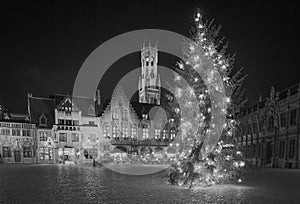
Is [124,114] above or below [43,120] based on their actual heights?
above

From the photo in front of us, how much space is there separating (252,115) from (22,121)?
43424 millimetres

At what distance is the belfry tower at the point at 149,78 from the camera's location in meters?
112

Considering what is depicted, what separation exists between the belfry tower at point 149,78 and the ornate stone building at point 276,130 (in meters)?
61.8

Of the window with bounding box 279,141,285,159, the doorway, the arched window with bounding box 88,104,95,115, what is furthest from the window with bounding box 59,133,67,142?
the window with bounding box 279,141,285,159

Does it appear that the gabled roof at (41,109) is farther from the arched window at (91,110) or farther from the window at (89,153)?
the window at (89,153)

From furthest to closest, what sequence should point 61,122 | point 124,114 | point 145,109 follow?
point 145,109
point 124,114
point 61,122

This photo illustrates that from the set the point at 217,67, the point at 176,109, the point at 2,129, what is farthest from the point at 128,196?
the point at 2,129

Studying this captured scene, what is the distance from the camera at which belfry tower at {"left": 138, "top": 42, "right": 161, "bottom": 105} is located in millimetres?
111500

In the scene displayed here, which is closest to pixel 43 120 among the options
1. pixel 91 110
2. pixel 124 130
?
pixel 91 110

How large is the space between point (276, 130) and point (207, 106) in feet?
86.6

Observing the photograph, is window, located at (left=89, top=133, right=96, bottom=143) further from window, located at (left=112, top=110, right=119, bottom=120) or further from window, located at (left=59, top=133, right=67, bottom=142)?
window, located at (left=112, top=110, right=119, bottom=120)

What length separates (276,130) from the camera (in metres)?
40.7

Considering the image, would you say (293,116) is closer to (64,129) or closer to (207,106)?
(207,106)

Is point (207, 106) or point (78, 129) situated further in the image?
point (78, 129)
